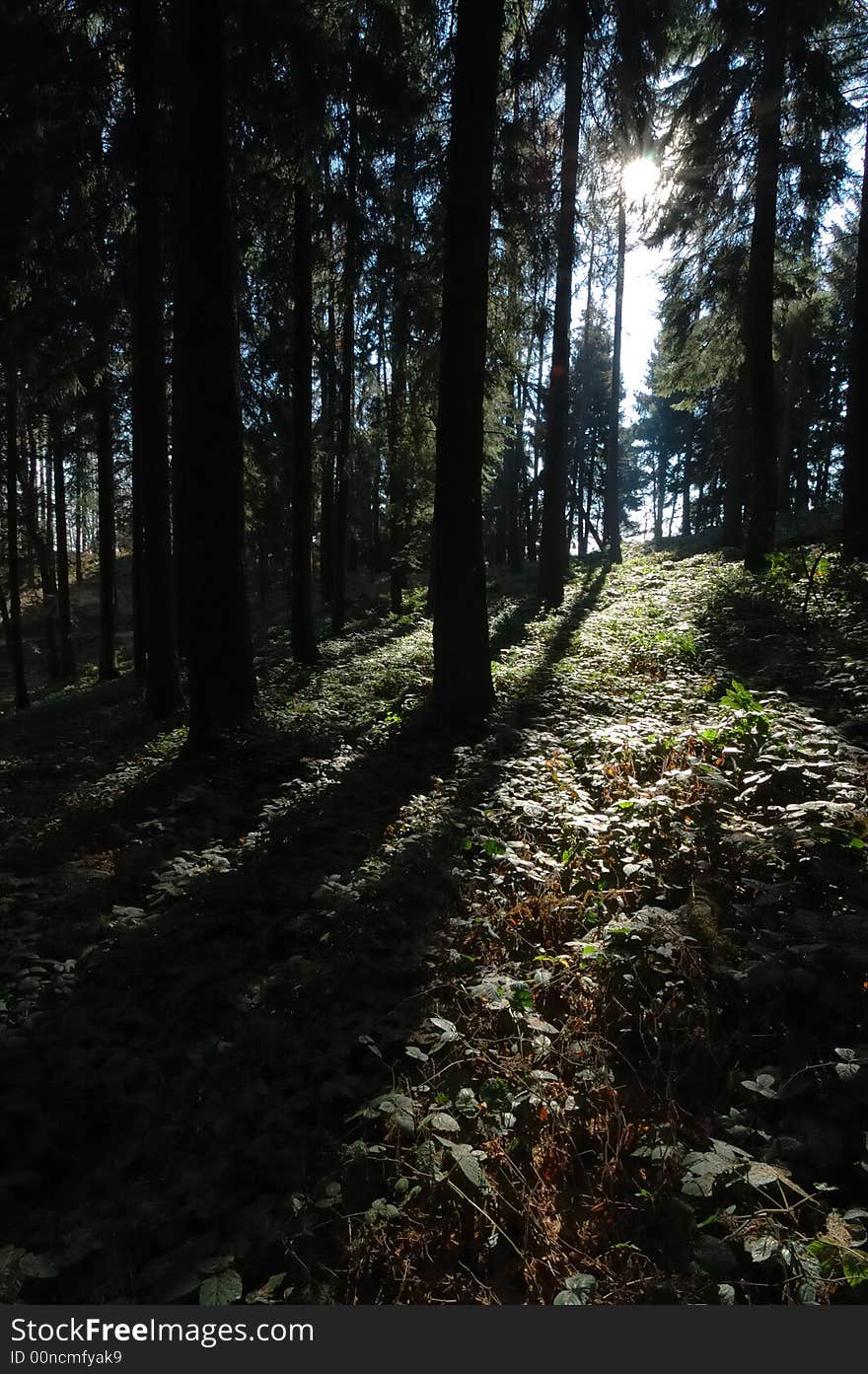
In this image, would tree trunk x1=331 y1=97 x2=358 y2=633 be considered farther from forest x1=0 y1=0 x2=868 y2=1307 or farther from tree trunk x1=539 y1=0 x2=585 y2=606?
tree trunk x1=539 y1=0 x2=585 y2=606

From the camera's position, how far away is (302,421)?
12633 mm

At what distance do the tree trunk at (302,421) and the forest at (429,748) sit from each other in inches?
3.5

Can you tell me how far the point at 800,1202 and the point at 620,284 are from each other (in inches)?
1004

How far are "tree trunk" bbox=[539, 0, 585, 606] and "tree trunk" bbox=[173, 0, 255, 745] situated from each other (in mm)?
8244

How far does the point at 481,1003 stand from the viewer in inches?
124

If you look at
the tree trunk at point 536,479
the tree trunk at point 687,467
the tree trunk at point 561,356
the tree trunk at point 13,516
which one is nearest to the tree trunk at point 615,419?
the tree trunk at point 536,479

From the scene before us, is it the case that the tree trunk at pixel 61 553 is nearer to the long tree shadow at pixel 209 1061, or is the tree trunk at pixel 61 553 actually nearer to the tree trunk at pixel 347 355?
the tree trunk at pixel 347 355

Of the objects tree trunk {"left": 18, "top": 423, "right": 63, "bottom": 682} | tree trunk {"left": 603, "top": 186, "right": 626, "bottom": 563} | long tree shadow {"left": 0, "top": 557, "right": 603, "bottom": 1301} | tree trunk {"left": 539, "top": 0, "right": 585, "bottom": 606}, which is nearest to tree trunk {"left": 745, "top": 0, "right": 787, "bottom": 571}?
tree trunk {"left": 539, "top": 0, "right": 585, "bottom": 606}

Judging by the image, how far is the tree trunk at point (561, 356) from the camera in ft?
41.1

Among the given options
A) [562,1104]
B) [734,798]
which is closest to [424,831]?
[734,798]

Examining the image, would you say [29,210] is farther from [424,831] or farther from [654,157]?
[654,157]

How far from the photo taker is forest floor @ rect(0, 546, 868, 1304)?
80.0 inches

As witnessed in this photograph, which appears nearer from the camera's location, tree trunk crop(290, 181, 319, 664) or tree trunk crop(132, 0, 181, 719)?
tree trunk crop(132, 0, 181, 719)

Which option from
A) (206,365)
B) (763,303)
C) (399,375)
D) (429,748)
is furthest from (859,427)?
(399,375)
